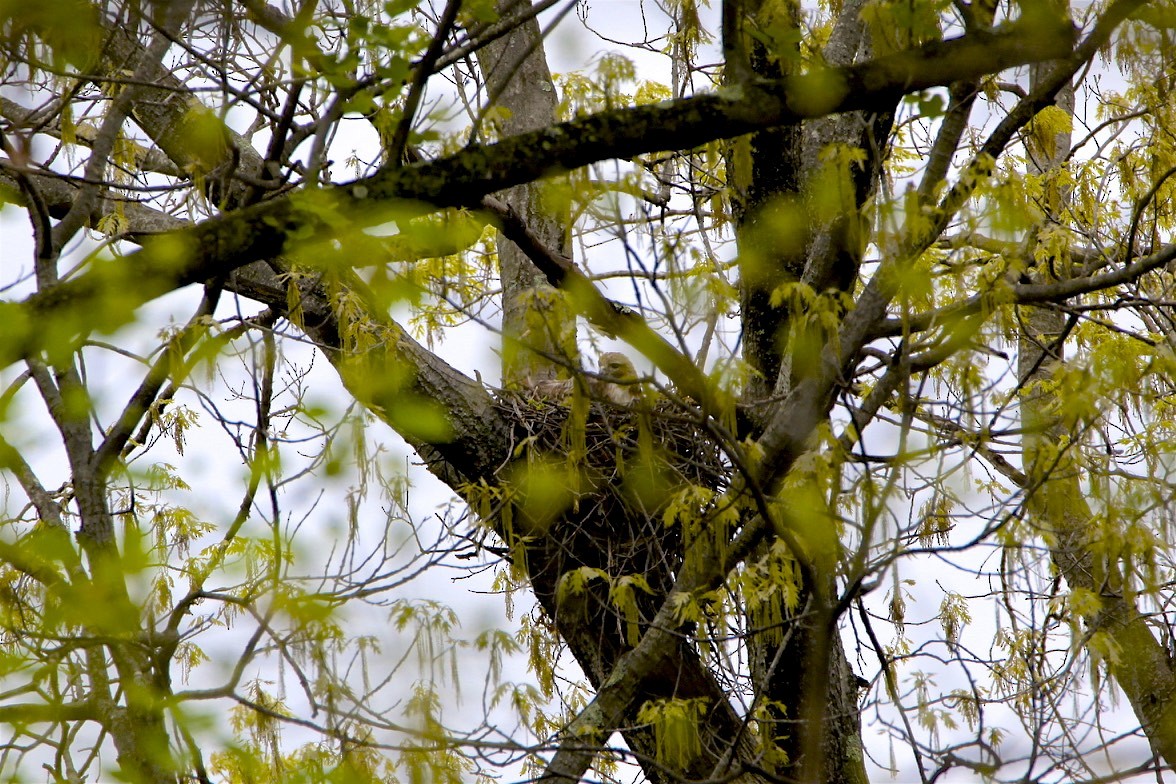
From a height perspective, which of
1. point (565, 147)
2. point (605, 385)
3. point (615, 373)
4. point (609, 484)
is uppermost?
point (615, 373)

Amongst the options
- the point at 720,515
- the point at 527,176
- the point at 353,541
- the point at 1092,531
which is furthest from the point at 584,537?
the point at 527,176

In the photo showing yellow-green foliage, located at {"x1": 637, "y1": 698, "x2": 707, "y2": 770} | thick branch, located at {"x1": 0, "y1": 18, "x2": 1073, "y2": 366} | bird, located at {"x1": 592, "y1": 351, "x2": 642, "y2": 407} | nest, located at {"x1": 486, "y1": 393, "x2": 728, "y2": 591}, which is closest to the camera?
thick branch, located at {"x1": 0, "y1": 18, "x2": 1073, "y2": 366}

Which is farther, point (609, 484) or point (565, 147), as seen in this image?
point (609, 484)

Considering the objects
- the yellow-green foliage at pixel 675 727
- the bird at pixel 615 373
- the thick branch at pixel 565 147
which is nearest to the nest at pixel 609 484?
the bird at pixel 615 373

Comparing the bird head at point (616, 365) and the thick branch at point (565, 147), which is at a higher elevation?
the bird head at point (616, 365)

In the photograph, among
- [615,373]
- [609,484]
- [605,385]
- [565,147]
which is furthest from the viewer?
[615,373]

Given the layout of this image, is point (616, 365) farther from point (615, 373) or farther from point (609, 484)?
point (609, 484)

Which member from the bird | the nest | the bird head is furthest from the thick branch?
the bird head

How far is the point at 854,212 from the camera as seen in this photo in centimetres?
332

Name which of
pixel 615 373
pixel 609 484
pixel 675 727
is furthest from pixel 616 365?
pixel 675 727

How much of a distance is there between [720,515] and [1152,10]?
2.15 metres

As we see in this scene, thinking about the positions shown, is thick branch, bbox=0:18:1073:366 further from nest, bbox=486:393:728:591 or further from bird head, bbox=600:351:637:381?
bird head, bbox=600:351:637:381

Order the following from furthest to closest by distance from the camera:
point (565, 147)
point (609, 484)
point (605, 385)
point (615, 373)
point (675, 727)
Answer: point (615, 373) → point (605, 385) → point (609, 484) → point (675, 727) → point (565, 147)

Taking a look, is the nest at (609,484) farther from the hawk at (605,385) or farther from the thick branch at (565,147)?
the thick branch at (565,147)
